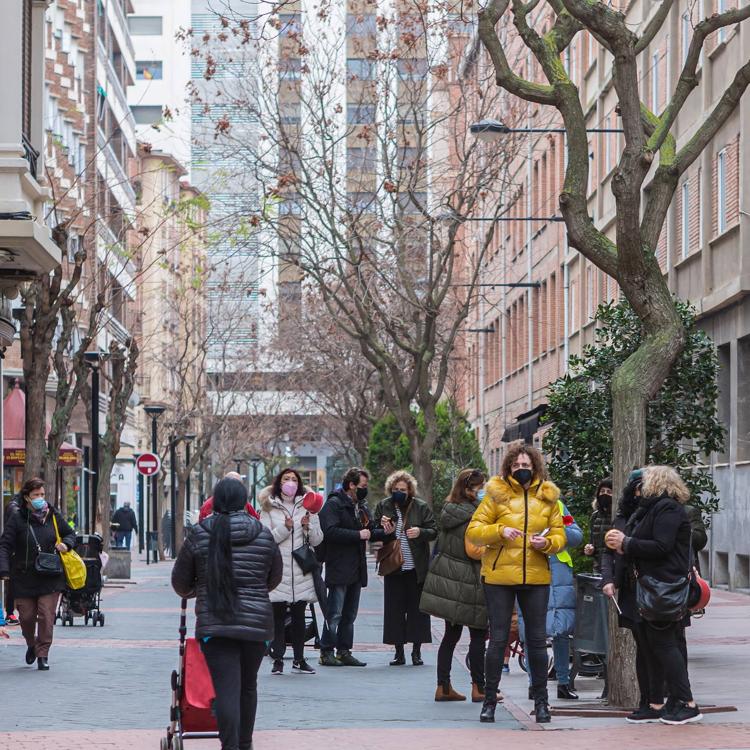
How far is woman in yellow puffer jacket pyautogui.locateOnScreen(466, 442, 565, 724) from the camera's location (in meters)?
12.4

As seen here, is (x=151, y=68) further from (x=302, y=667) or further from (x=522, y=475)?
(x=522, y=475)

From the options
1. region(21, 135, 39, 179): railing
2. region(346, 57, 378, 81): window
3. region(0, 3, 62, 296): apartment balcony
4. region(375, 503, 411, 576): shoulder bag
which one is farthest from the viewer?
region(346, 57, 378, 81): window

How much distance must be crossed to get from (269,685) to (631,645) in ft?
12.6

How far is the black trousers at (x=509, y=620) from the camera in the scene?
40.9 feet

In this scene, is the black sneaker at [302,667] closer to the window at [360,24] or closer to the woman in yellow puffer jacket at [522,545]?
Answer: the woman in yellow puffer jacket at [522,545]

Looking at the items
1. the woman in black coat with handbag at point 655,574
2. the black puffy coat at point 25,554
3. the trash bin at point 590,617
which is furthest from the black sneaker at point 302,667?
the woman in black coat with handbag at point 655,574

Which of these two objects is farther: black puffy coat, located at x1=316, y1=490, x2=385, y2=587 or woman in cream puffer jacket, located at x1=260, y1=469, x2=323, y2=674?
black puffy coat, located at x1=316, y1=490, x2=385, y2=587

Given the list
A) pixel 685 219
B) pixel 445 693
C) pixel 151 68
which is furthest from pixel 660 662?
pixel 151 68

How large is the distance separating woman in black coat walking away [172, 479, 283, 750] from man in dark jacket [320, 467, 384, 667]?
25.5 feet

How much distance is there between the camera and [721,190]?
3148 centimetres

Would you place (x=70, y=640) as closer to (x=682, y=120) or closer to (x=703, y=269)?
(x=703, y=269)

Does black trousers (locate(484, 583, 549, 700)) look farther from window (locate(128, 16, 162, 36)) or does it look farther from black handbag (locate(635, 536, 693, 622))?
window (locate(128, 16, 162, 36))

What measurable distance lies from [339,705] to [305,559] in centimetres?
320

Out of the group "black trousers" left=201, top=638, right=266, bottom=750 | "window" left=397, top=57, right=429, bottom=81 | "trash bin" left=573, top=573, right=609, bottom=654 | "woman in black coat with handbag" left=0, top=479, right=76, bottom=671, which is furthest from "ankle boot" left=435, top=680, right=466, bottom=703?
"window" left=397, top=57, right=429, bottom=81
